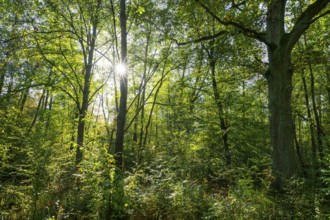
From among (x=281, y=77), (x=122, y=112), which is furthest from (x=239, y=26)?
(x=122, y=112)

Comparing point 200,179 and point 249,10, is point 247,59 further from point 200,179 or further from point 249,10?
point 200,179

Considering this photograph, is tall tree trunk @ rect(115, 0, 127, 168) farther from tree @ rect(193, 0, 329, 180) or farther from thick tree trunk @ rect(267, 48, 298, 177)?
thick tree trunk @ rect(267, 48, 298, 177)

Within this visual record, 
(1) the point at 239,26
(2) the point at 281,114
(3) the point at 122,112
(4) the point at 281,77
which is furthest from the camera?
(3) the point at 122,112

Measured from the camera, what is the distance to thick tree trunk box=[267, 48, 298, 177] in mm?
Result: 6164

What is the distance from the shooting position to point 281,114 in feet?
21.1

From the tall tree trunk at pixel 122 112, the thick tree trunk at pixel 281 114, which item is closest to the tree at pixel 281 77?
the thick tree trunk at pixel 281 114

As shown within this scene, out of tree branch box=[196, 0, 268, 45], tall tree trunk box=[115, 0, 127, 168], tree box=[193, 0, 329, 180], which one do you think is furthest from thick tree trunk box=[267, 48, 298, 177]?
tall tree trunk box=[115, 0, 127, 168]

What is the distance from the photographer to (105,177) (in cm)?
478

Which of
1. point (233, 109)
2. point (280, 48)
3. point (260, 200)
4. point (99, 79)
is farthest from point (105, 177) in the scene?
point (99, 79)

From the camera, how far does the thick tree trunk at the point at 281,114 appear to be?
6.16 meters

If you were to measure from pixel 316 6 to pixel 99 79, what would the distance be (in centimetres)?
1194

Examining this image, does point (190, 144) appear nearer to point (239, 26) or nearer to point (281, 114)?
point (281, 114)

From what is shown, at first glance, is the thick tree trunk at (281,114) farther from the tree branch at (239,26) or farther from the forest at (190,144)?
the tree branch at (239,26)

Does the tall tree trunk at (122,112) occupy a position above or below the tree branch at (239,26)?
below
